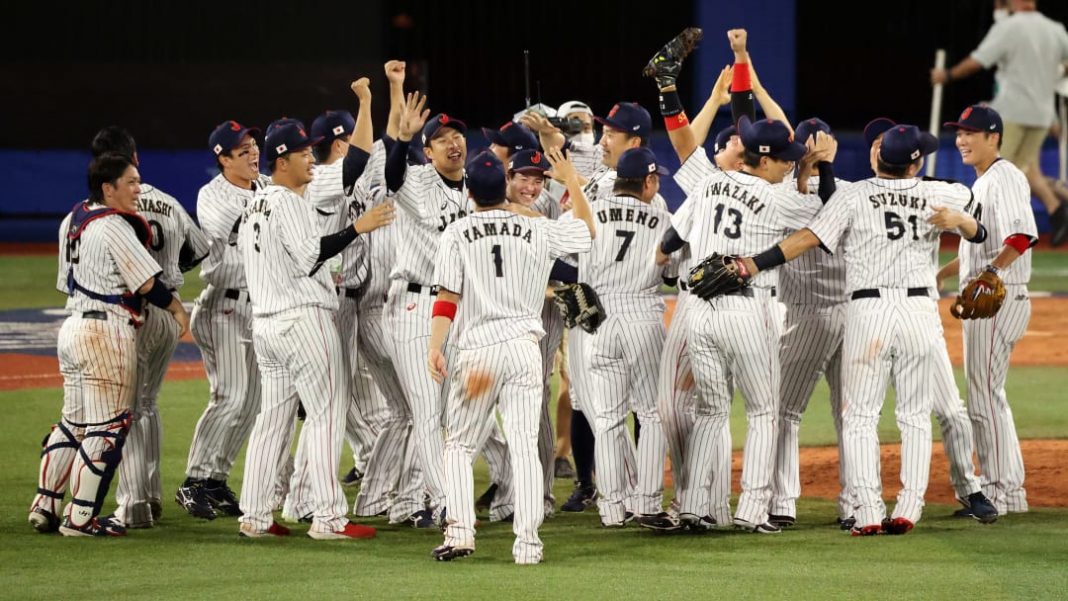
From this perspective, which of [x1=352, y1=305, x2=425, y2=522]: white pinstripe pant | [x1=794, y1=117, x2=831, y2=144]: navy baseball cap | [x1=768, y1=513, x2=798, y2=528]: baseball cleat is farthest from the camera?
[x1=352, y1=305, x2=425, y2=522]: white pinstripe pant

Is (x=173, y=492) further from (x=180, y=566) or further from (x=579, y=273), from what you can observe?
(x=579, y=273)

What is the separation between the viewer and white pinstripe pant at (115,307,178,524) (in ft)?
25.0

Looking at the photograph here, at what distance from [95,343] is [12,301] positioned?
9988 mm

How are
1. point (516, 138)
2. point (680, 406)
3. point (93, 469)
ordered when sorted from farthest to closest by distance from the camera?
1. point (516, 138)
2. point (680, 406)
3. point (93, 469)

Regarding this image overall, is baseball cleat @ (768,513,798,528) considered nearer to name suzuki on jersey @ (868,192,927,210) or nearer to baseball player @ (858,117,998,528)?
baseball player @ (858,117,998,528)

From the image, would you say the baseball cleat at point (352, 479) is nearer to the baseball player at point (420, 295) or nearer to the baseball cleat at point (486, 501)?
the baseball cleat at point (486, 501)

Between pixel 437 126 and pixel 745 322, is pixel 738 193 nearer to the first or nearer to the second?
pixel 745 322

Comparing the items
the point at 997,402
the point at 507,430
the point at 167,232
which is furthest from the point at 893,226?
the point at 167,232

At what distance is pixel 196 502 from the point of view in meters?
7.90

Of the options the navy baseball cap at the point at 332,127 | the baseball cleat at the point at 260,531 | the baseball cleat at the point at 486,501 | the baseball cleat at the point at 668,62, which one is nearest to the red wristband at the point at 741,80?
the baseball cleat at the point at 668,62

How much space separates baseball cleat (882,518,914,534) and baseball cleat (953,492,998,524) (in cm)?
56

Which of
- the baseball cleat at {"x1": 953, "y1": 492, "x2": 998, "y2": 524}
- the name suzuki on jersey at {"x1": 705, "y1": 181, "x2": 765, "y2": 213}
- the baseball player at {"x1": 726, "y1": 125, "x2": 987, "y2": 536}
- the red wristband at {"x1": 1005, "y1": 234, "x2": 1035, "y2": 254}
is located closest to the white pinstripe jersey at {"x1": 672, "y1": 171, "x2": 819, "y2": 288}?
the name suzuki on jersey at {"x1": 705, "y1": 181, "x2": 765, "y2": 213}

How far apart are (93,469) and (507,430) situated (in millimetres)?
2008

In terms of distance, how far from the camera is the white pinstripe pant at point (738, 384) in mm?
7215
